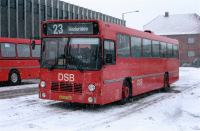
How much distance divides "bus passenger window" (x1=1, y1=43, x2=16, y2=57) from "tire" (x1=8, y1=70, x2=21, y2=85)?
112 cm

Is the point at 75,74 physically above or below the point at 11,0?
below

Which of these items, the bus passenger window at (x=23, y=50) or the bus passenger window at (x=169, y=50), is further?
the bus passenger window at (x=23, y=50)

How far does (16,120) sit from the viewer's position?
41.7ft

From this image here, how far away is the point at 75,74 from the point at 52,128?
3621 millimetres

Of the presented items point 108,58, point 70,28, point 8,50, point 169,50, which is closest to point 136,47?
point 108,58

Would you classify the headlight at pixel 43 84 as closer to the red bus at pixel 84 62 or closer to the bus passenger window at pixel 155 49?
the red bus at pixel 84 62

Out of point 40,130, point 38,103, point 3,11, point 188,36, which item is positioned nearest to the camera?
point 40,130

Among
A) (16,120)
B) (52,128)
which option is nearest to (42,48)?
(16,120)

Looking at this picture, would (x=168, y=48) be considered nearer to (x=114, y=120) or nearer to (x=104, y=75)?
(x=104, y=75)

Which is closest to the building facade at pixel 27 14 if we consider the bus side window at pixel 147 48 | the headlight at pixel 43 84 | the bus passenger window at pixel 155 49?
the bus passenger window at pixel 155 49

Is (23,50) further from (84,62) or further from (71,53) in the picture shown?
(84,62)

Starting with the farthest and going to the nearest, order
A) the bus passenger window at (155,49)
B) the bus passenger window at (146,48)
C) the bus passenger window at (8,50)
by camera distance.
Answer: the bus passenger window at (8,50) → the bus passenger window at (155,49) → the bus passenger window at (146,48)

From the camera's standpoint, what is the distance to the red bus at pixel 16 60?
26.1m

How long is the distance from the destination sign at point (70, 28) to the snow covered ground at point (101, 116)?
2.64m
